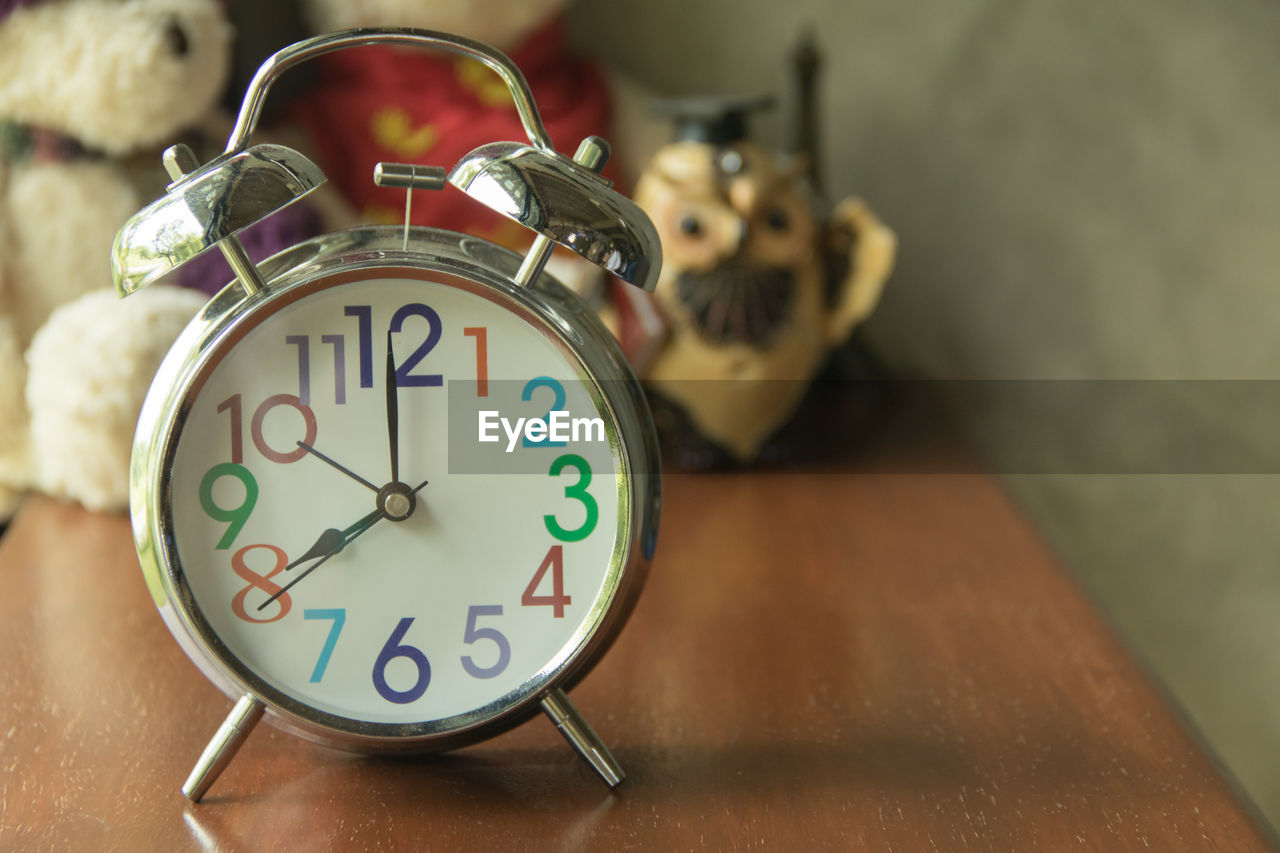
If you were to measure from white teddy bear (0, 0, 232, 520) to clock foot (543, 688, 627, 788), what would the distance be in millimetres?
459

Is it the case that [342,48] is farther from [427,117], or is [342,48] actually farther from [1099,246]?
[1099,246]

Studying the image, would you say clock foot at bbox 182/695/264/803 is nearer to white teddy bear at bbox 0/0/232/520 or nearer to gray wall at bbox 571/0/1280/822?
white teddy bear at bbox 0/0/232/520

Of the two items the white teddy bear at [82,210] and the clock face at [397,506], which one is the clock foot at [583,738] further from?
the white teddy bear at [82,210]

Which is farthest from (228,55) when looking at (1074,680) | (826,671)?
(1074,680)

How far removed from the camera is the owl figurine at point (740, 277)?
2.95 ft

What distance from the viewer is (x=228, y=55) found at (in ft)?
3.04

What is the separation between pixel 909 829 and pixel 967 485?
50cm

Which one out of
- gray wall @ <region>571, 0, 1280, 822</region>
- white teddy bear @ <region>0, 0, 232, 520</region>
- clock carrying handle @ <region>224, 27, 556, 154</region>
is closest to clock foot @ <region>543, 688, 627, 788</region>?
clock carrying handle @ <region>224, 27, 556, 154</region>

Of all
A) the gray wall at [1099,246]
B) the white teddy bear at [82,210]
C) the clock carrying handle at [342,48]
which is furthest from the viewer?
the gray wall at [1099,246]

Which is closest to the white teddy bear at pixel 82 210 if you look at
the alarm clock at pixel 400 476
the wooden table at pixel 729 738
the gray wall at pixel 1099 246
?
the wooden table at pixel 729 738

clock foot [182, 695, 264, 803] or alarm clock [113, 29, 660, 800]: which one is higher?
alarm clock [113, 29, 660, 800]

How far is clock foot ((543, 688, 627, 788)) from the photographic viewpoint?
51 centimetres

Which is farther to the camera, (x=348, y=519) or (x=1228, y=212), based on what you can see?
(x=1228, y=212)

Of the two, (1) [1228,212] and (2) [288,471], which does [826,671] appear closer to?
(2) [288,471]
